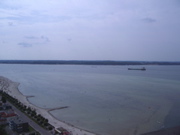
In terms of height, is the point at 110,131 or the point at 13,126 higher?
the point at 13,126

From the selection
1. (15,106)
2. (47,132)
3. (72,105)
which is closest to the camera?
(47,132)

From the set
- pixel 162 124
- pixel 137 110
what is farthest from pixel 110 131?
pixel 137 110

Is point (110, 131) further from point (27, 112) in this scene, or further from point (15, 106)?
point (15, 106)

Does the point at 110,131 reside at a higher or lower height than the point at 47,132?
lower

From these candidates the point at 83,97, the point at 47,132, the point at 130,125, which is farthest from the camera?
the point at 83,97

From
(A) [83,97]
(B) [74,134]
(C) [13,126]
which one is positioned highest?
(C) [13,126]

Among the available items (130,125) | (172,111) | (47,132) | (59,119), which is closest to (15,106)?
(59,119)

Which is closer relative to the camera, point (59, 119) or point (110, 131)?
point (110, 131)

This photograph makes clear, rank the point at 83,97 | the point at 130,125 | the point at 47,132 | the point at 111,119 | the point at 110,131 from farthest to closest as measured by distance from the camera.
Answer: the point at 83,97
the point at 111,119
the point at 130,125
the point at 110,131
the point at 47,132

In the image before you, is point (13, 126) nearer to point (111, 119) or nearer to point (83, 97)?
point (111, 119)
